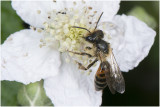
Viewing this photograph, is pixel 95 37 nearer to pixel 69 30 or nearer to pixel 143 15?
pixel 69 30

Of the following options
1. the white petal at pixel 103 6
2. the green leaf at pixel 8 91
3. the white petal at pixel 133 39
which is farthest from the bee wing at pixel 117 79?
the green leaf at pixel 8 91

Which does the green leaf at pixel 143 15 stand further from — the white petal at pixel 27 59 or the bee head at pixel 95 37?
the white petal at pixel 27 59

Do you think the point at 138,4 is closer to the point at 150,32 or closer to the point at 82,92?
the point at 150,32

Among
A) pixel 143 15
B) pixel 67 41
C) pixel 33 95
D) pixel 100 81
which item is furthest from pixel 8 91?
pixel 143 15

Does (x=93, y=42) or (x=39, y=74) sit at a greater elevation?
(x=93, y=42)

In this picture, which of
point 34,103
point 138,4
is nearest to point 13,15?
point 34,103
